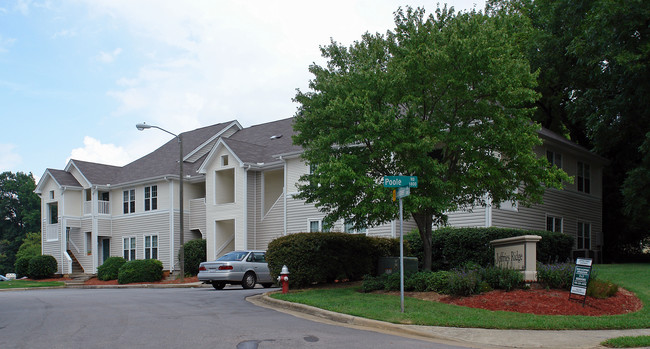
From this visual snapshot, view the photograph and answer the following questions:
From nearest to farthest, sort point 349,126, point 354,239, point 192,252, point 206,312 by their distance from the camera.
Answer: point 206,312, point 349,126, point 354,239, point 192,252

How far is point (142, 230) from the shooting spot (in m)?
38.0

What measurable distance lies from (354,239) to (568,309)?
8.64 m

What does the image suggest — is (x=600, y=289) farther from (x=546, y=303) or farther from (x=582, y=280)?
(x=546, y=303)

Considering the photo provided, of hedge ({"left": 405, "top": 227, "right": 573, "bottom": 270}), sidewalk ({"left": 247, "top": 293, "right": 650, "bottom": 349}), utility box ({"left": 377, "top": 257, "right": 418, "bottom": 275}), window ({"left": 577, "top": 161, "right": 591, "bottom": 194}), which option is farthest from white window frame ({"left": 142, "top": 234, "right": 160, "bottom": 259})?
sidewalk ({"left": 247, "top": 293, "right": 650, "bottom": 349})

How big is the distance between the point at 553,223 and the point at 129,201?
2635cm

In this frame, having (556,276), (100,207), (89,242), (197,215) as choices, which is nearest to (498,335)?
(556,276)

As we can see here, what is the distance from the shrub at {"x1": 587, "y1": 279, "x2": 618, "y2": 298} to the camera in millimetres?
13594

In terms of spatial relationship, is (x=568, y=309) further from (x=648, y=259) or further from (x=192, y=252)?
(x=648, y=259)

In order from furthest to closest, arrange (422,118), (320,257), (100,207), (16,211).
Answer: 1. (16,211)
2. (100,207)
3. (320,257)
4. (422,118)

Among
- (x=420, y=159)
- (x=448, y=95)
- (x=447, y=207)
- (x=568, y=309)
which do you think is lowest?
(x=568, y=309)

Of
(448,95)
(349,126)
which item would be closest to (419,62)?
(448,95)

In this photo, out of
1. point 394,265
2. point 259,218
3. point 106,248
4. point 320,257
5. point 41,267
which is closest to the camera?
point 394,265

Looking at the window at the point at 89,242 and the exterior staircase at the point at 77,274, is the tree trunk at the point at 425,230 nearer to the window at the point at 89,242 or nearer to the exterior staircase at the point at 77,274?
the exterior staircase at the point at 77,274

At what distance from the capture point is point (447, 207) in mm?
16203
